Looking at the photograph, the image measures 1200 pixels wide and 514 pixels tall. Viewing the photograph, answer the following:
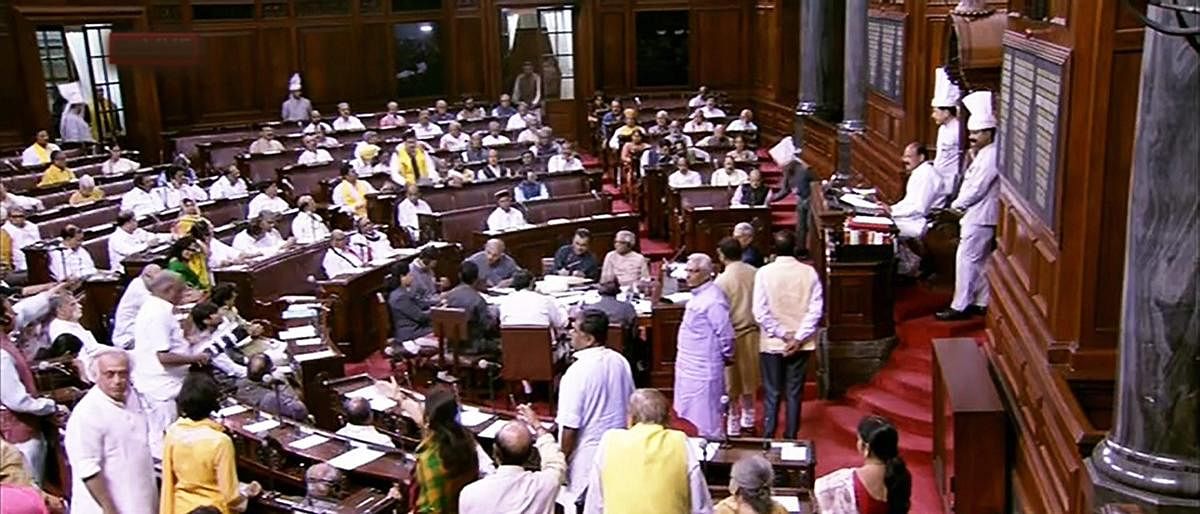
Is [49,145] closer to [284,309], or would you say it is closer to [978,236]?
[284,309]

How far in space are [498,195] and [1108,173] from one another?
373 inches

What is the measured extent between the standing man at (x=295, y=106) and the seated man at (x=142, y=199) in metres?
6.20

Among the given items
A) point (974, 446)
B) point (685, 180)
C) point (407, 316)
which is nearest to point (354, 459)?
point (974, 446)

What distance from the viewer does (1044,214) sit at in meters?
5.25

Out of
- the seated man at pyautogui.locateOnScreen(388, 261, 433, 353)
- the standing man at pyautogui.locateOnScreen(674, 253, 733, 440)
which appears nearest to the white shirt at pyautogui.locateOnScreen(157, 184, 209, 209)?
the seated man at pyautogui.locateOnScreen(388, 261, 433, 353)

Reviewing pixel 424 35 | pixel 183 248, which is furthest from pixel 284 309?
pixel 424 35

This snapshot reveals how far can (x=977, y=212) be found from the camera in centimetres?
770

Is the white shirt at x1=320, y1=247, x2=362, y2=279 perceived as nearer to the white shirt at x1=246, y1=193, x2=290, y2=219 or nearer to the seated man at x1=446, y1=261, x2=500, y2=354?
the seated man at x1=446, y1=261, x2=500, y2=354

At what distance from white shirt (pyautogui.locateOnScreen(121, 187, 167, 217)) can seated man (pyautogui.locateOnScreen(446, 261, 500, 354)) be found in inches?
228

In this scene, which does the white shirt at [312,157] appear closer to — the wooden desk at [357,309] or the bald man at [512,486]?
the wooden desk at [357,309]

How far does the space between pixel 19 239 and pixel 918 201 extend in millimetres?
8959

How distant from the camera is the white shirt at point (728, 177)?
1359cm

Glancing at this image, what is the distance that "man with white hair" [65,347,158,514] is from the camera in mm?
4980

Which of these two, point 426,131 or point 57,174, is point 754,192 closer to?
point 426,131
